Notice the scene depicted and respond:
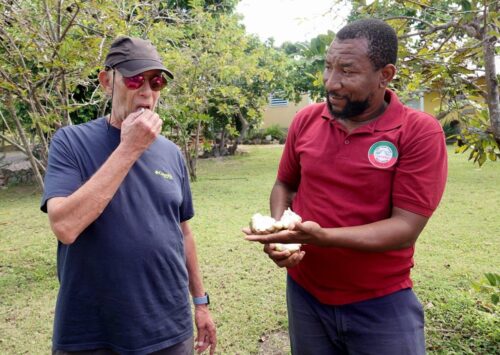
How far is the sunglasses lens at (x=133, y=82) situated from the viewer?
1.84 metres

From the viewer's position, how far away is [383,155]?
172 cm

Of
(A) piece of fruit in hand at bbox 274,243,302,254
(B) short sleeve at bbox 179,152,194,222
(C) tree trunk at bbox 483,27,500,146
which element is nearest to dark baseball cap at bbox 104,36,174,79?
(B) short sleeve at bbox 179,152,194,222

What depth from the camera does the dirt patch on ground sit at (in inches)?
129

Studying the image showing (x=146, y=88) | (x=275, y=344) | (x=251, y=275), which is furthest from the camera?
(x=251, y=275)

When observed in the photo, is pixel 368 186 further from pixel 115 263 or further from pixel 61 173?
pixel 61 173

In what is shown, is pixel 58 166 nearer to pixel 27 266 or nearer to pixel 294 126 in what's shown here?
pixel 294 126

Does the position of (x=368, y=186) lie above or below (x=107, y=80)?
below

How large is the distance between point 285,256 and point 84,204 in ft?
2.55

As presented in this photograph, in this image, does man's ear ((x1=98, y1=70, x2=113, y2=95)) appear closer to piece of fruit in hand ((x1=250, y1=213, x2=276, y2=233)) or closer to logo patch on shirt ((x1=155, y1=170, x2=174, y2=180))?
logo patch on shirt ((x1=155, y1=170, x2=174, y2=180))

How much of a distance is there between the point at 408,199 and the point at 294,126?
0.65 metres

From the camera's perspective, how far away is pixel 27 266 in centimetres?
515

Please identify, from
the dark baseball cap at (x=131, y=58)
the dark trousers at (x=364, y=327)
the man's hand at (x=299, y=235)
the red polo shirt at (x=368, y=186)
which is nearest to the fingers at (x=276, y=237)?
the man's hand at (x=299, y=235)

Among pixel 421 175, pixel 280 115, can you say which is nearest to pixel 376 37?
pixel 421 175

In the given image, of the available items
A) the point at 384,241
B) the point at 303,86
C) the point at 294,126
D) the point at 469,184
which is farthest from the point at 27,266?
the point at 303,86
